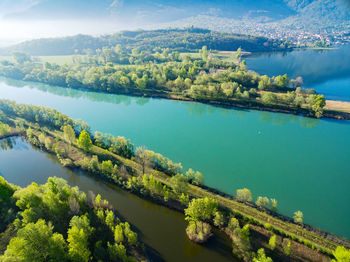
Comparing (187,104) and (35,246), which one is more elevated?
(187,104)

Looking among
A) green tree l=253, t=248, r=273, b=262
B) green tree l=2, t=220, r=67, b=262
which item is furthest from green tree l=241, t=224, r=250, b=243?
green tree l=2, t=220, r=67, b=262

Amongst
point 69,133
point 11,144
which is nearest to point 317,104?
point 69,133

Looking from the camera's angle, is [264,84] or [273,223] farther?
[264,84]

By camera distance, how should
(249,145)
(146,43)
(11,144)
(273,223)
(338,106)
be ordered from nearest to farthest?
(273,223)
(249,145)
(11,144)
(338,106)
(146,43)

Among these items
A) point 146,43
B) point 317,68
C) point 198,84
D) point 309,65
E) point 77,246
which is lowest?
point 77,246

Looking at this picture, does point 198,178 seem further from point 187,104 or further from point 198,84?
point 198,84

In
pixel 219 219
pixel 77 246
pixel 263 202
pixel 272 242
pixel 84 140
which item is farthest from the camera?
pixel 84 140

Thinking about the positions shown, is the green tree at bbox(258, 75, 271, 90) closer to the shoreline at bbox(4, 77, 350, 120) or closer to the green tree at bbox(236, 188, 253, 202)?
the shoreline at bbox(4, 77, 350, 120)
